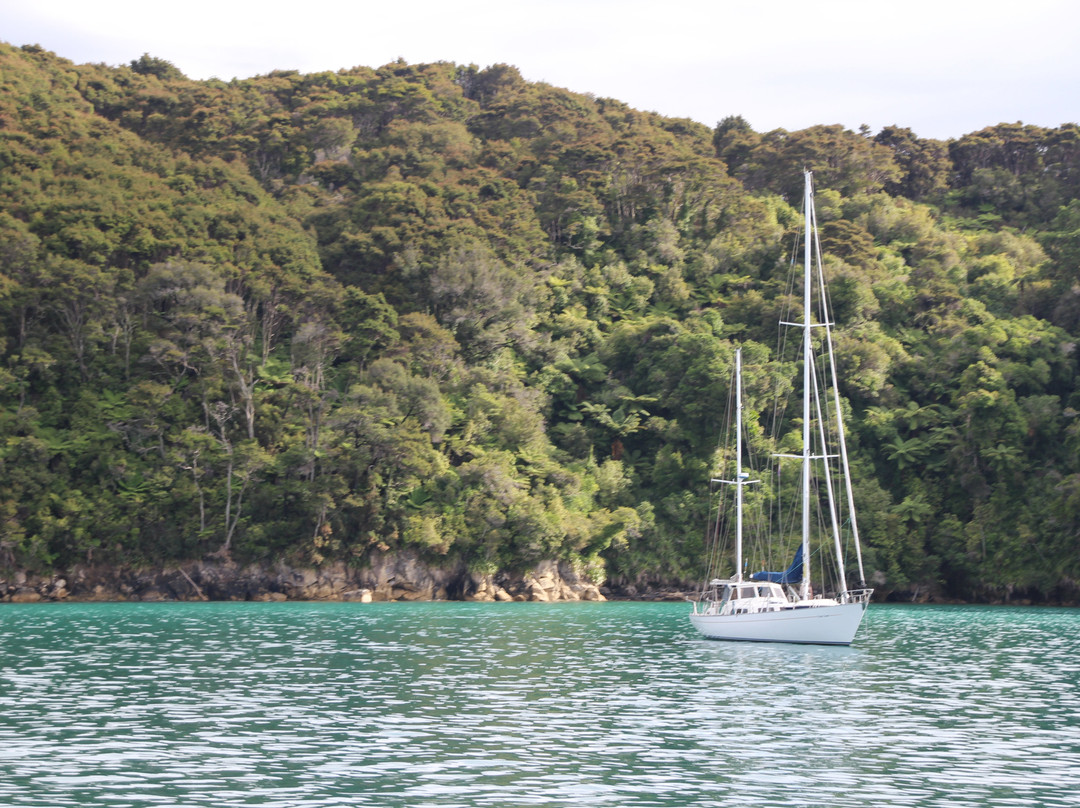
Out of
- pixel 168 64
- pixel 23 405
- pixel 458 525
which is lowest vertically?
pixel 458 525

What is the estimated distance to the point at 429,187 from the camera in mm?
76188

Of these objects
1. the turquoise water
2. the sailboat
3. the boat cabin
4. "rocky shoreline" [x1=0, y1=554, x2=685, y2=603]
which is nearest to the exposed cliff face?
"rocky shoreline" [x1=0, y1=554, x2=685, y2=603]

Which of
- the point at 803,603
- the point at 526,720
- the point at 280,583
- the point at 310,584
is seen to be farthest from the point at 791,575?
the point at 280,583

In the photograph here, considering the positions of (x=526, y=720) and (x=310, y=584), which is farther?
(x=310, y=584)

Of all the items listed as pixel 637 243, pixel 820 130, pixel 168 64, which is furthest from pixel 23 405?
pixel 820 130

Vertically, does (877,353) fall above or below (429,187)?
below

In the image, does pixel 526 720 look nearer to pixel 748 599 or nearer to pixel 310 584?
pixel 748 599

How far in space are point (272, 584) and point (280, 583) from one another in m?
0.39

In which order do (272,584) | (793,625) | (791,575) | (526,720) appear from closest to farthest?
(526,720)
(793,625)
(791,575)
(272,584)

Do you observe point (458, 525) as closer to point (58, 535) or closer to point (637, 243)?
point (58, 535)


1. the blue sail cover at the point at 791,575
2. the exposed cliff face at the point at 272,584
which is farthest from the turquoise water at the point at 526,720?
the exposed cliff face at the point at 272,584

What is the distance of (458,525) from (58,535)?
1918 cm

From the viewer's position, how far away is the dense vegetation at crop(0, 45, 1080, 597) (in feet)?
190

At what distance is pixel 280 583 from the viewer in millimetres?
57438
